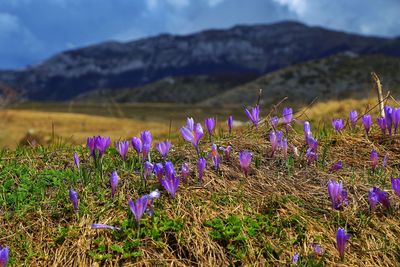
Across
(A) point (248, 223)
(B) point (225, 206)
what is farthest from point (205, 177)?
(A) point (248, 223)

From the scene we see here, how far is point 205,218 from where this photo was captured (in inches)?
131

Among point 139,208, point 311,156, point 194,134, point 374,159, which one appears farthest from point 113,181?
point 374,159

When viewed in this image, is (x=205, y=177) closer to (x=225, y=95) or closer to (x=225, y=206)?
(x=225, y=206)

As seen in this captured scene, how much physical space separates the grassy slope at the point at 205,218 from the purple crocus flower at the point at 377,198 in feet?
0.30

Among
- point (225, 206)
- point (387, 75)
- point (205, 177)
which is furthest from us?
point (387, 75)

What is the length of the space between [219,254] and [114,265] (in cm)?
65

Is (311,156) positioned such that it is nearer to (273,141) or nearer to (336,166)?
(336,166)

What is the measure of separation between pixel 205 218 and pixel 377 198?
1.19 meters

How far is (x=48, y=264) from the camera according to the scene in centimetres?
298

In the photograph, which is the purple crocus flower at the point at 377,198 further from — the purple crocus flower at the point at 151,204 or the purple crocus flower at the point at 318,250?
the purple crocus flower at the point at 151,204

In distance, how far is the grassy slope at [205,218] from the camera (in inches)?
120

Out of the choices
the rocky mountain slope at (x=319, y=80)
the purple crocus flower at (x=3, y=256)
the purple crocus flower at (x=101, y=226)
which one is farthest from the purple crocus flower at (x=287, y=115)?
the rocky mountain slope at (x=319, y=80)

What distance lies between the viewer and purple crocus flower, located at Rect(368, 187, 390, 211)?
3.34 meters

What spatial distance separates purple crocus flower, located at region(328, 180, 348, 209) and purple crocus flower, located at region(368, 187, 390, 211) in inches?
6.8
